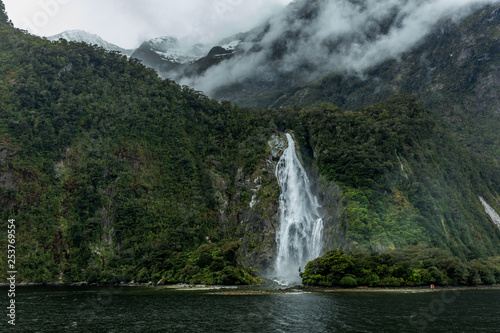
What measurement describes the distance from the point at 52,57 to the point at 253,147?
63.4 metres

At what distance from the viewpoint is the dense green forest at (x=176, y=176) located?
268 feet

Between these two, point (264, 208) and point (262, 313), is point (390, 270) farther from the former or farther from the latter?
point (264, 208)

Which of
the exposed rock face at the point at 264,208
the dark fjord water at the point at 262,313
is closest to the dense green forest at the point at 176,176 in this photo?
the exposed rock face at the point at 264,208

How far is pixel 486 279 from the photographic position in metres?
67.3

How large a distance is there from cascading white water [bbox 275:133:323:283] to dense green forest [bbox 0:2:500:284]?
323cm

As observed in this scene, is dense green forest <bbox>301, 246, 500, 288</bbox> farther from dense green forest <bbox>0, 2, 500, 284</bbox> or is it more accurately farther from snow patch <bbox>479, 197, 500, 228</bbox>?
snow patch <bbox>479, 197, 500, 228</bbox>

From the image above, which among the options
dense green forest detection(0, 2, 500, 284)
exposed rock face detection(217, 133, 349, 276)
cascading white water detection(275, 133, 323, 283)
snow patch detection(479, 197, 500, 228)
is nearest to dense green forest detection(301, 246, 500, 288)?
dense green forest detection(0, 2, 500, 284)

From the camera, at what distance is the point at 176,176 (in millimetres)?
109688

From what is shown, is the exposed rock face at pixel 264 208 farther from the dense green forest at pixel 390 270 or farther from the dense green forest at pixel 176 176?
the dense green forest at pixel 390 270

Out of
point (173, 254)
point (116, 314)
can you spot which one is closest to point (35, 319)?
point (116, 314)

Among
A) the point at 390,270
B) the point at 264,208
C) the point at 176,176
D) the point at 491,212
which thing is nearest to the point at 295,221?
the point at 264,208

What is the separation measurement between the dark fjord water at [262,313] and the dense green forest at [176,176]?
22369 mm

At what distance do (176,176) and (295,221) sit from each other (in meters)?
36.1

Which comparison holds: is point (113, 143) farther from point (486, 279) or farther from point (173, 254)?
point (486, 279)
